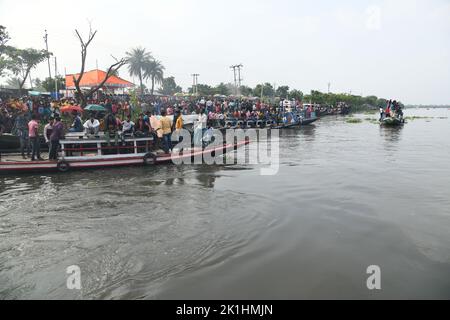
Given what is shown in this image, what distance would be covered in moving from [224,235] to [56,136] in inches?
307

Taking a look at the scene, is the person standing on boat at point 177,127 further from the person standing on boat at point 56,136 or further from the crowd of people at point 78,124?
the person standing on boat at point 56,136

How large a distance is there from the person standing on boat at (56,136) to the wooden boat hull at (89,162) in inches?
18.5

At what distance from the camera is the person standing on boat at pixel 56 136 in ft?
36.4

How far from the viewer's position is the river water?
4.52m

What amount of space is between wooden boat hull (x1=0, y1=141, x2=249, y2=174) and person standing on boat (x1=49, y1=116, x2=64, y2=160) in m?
0.47

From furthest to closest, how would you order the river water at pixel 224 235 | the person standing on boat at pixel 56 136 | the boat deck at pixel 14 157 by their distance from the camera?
the boat deck at pixel 14 157 < the person standing on boat at pixel 56 136 < the river water at pixel 224 235

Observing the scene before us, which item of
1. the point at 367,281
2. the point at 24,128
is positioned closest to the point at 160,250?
the point at 367,281

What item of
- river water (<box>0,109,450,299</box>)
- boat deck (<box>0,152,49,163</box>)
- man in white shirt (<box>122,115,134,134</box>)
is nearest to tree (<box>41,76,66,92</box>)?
boat deck (<box>0,152,49,163</box>)

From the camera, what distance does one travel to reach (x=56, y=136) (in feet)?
37.0

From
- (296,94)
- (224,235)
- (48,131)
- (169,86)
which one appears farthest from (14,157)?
(169,86)

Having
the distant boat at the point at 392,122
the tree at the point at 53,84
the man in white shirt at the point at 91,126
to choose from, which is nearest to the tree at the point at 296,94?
the distant boat at the point at 392,122

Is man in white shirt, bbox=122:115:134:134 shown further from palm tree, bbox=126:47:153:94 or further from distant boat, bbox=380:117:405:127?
palm tree, bbox=126:47:153:94

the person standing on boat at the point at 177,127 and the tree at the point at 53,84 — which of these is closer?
the person standing on boat at the point at 177,127
